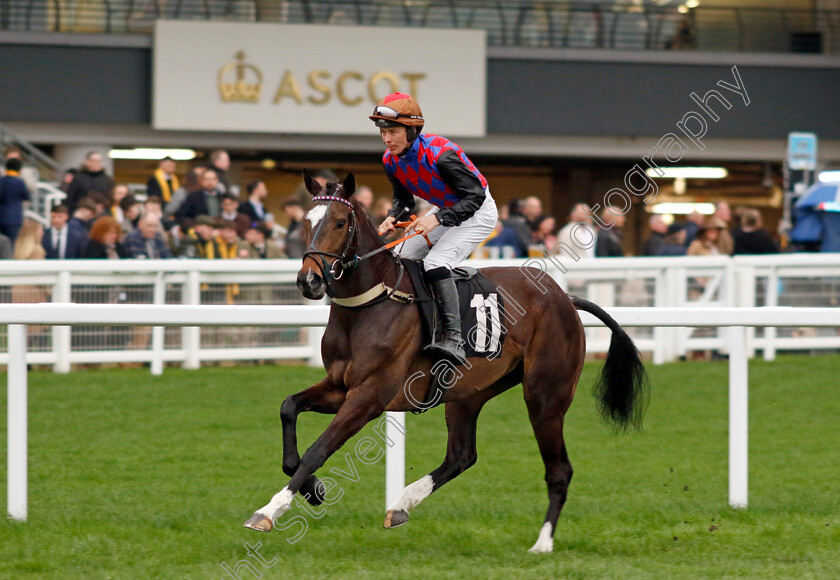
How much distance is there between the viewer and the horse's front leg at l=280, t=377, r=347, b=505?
4598 millimetres

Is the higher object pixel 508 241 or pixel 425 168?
pixel 425 168

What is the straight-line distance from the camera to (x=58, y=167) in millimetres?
17062

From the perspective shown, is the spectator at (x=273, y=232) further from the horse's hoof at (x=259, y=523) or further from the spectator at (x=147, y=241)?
the horse's hoof at (x=259, y=523)

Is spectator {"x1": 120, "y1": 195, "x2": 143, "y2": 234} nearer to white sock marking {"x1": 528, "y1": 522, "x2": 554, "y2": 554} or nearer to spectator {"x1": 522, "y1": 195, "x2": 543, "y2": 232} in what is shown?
spectator {"x1": 522, "y1": 195, "x2": 543, "y2": 232}

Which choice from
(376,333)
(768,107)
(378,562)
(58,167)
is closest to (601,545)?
(378,562)

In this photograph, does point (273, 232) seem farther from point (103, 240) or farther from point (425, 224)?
point (425, 224)

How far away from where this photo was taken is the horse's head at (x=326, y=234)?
14.1ft

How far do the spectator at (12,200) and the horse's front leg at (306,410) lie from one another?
7264 millimetres

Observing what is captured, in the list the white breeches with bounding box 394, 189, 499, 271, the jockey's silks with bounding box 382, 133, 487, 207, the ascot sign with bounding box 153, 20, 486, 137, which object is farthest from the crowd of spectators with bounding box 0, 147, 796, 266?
the jockey's silks with bounding box 382, 133, 487, 207

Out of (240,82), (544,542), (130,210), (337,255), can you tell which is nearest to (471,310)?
(337,255)

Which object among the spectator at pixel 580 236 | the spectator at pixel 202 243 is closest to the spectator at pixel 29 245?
the spectator at pixel 202 243

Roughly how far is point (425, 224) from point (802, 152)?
994cm

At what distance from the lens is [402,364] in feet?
15.5

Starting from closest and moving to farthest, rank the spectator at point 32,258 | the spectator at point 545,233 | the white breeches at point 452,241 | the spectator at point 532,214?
the white breeches at point 452,241 < the spectator at point 32,258 < the spectator at point 545,233 < the spectator at point 532,214
